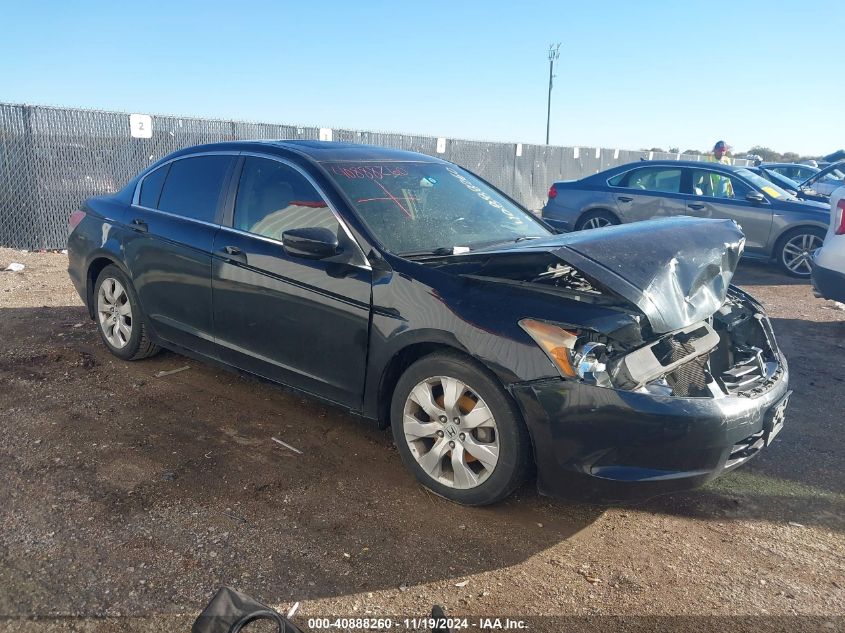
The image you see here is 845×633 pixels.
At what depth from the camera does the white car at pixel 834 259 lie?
21.1 ft

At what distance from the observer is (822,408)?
16.0ft

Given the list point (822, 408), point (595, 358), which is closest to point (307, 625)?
point (595, 358)

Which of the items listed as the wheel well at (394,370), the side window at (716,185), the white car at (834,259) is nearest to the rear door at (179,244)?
the wheel well at (394,370)

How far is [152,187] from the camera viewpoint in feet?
16.7

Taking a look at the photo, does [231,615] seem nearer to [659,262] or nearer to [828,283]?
[659,262]

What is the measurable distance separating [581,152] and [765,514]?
20.5 metres

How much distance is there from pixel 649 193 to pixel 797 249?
2154 mm

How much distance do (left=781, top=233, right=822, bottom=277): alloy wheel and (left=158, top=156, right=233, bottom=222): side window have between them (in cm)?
834

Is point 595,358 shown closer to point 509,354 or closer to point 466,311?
point 509,354

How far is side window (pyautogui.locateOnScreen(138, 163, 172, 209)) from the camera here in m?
5.03

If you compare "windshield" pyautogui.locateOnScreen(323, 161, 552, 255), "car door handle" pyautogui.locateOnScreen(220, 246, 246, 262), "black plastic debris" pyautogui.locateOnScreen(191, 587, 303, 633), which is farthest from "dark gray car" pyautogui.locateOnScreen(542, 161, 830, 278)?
"black plastic debris" pyautogui.locateOnScreen(191, 587, 303, 633)

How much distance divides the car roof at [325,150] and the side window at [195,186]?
0.11 metres

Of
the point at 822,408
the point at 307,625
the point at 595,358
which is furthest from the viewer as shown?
the point at 822,408

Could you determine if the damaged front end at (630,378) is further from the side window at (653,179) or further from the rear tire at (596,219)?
the rear tire at (596,219)
